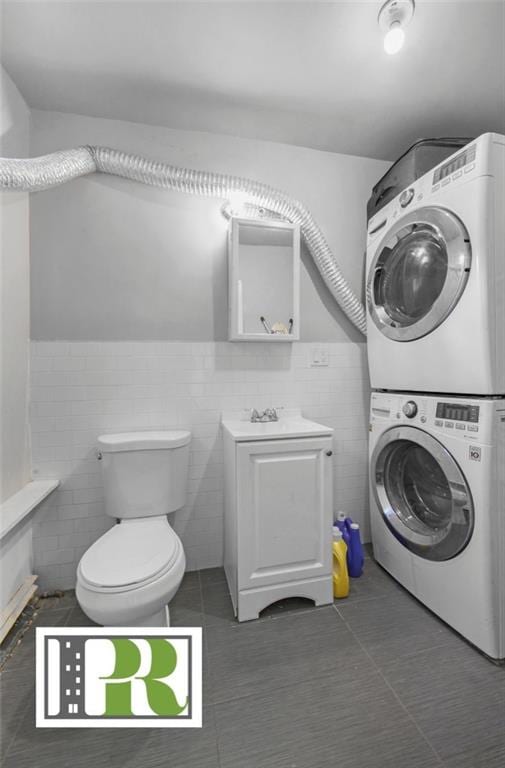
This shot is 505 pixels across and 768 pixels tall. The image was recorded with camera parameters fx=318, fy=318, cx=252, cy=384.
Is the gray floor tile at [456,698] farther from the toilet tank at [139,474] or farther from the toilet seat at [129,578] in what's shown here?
the toilet tank at [139,474]

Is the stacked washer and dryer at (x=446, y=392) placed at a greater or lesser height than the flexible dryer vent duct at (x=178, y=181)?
lesser

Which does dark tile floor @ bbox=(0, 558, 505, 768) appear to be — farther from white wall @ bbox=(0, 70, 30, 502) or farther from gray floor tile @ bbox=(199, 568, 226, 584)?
white wall @ bbox=(0, 70, 30, 502)

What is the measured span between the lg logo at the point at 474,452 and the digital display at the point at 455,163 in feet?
3.61

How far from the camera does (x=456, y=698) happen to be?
1.09 m

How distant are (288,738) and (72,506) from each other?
135 cm

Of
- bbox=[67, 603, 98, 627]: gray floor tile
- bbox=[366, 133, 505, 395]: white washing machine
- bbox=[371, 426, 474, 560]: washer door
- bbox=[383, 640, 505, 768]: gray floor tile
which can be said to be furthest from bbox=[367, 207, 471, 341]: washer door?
bbox=[67, 603, 98, 627]: gray floor tile

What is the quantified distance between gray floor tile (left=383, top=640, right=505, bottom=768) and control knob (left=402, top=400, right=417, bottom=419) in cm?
95

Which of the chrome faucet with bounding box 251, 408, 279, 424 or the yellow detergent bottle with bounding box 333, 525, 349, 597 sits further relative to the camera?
the chrome faucet with bounding box 251, 408, 279, 424

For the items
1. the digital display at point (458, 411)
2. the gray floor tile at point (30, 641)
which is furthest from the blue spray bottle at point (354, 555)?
the gray floor tile at point (30, 641)

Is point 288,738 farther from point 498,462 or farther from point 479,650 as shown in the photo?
point 498,462

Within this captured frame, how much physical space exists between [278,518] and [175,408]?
2.64 ft

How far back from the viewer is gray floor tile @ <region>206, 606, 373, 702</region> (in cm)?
117

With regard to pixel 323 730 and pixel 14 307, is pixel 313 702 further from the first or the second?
pixel 14 307

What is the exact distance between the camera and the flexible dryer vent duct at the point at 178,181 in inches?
55.4
